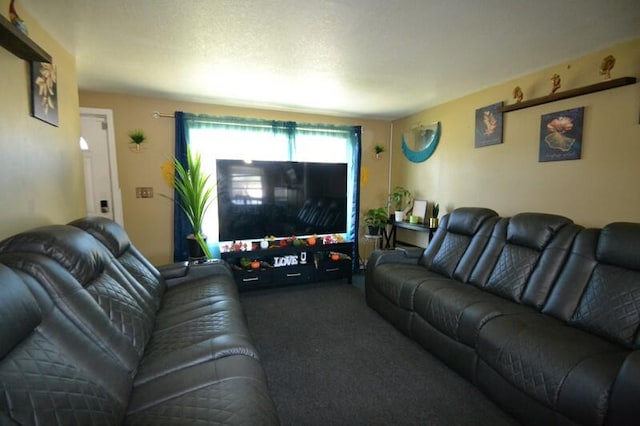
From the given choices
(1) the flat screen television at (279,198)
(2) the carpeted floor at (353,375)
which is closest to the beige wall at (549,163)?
(1) the flat screen television at (279,198)

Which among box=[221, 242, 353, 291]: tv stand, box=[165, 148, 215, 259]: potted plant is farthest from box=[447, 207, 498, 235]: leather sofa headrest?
box=[165, 148, 215, 259]: potted plant

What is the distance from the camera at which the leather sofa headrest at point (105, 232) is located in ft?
6.01

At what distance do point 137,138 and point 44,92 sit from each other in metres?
1.48

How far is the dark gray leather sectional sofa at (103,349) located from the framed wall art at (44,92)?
2.31 ft

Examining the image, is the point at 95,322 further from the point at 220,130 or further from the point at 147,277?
the point at 220,130

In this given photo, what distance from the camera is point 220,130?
137 inches

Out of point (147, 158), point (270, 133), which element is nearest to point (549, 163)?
point (270, 133)

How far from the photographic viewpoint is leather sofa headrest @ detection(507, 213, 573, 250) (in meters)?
2.10

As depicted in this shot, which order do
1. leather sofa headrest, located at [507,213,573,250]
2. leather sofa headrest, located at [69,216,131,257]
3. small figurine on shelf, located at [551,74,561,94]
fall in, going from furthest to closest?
small figurine on shelf, located at [551,74,561,94] → leather sofa headrest, located at [507,213,573,250] → leather sofa headrest, located at [69,216,131,257]

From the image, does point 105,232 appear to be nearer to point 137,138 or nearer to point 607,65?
point 137,138

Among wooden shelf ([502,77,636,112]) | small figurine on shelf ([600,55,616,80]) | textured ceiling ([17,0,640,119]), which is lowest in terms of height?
wooden shelf ([502,77,636,112])

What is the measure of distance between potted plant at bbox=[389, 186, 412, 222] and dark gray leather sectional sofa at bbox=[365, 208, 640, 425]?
3.68 feet

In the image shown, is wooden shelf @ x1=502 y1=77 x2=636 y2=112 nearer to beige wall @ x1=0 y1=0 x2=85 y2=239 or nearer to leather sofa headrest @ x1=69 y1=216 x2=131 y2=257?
leather sofa headrest @ x1=69 y1=216 x2=131 y2=257

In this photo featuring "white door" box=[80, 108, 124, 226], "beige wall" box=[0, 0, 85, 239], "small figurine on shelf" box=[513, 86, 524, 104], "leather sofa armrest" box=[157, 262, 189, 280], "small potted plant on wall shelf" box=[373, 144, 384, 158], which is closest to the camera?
"beige wall" box=[0, 0, 85, 239]
